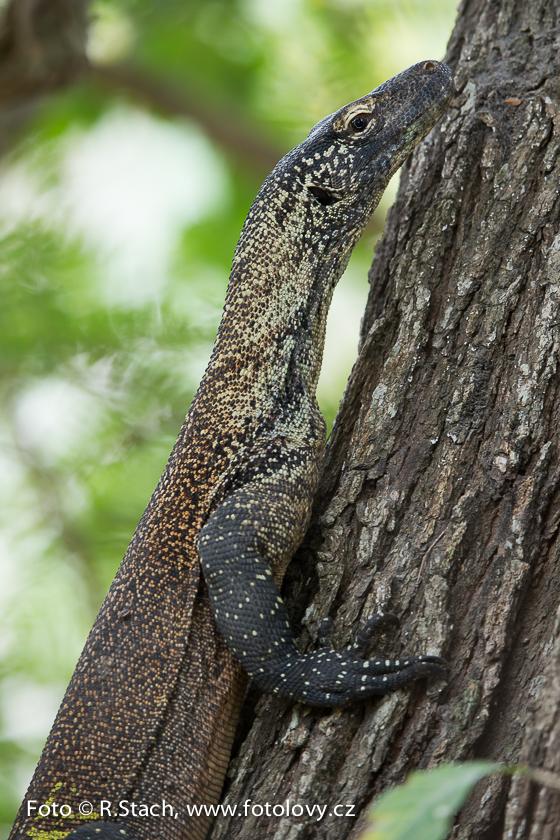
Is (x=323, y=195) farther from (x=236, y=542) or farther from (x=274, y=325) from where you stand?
(x=236, y=542)

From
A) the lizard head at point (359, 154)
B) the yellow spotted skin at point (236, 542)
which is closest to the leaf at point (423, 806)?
the yellow spotted skin at point (236, 542)

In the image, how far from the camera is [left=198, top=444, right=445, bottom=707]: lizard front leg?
419 cm

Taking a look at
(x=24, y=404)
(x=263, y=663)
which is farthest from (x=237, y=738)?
(x=24, y=404)

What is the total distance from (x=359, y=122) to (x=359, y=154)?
0.22 m

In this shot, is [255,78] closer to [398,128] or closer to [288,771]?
[398,128]

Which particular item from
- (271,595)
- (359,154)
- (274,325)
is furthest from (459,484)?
(359,154)

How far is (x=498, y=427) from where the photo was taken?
446 centimetres

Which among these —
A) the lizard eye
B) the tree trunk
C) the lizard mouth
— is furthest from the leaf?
the lizard eye

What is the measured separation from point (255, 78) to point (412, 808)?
30.5ft

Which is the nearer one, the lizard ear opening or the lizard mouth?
the lizard mouth

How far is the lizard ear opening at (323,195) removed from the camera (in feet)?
18.3

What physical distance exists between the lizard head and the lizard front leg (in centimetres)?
153

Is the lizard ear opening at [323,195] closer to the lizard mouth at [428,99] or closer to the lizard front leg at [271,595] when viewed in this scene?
the lizard mouth at [428,99]

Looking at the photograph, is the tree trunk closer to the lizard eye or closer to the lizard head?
the lizard head
